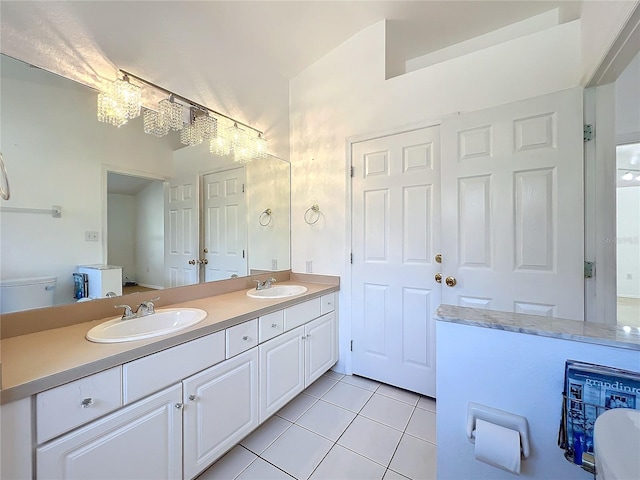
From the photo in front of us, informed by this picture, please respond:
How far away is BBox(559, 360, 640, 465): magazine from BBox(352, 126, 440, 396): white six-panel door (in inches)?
44.0

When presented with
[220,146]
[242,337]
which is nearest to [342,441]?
[242,337]

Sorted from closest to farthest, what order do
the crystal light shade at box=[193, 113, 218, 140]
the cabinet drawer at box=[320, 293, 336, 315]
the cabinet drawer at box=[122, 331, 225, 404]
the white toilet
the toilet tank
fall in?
1. the white toilet
2. the cabinet drawer at box=[122, 331, 225, 404]
3. the toilet tank
4. the crystal light shade at box=[193, 113, 218, 140]
5. the cabinet drawer at box=[320, 293, 336, 315]

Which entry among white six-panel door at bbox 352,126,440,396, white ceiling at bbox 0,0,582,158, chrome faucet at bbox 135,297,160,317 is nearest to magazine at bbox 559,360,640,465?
white six-panel door at bbox 352,126,440,396

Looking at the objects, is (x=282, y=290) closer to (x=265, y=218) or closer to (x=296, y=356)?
(x=296, y=356)

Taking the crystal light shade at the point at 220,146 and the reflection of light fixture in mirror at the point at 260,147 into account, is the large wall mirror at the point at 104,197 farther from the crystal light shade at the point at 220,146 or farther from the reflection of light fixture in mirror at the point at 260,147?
the reflection of light fixture in mirror at the point at 260,147

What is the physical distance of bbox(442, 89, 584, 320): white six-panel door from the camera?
1469 millimetres

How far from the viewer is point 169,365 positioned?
108 centimetres

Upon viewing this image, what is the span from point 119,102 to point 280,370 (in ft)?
5.95

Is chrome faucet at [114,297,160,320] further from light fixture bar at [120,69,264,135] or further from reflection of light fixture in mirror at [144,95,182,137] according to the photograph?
light fixture bar at [120,69,264,135]

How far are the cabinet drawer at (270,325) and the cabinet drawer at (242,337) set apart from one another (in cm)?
4

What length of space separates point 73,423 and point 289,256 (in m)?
1.87

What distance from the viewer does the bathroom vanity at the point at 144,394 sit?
2.51 ft

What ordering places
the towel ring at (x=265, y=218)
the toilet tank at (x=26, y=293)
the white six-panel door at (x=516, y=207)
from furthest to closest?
1. the towel ring at (x=265, y=218)
2. the white six-panel door at (x=516, y=207)
3. the toilet tank at (x=26, y=293)

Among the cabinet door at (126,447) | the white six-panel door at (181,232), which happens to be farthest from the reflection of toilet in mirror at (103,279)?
the cabinet door at (126,447)
